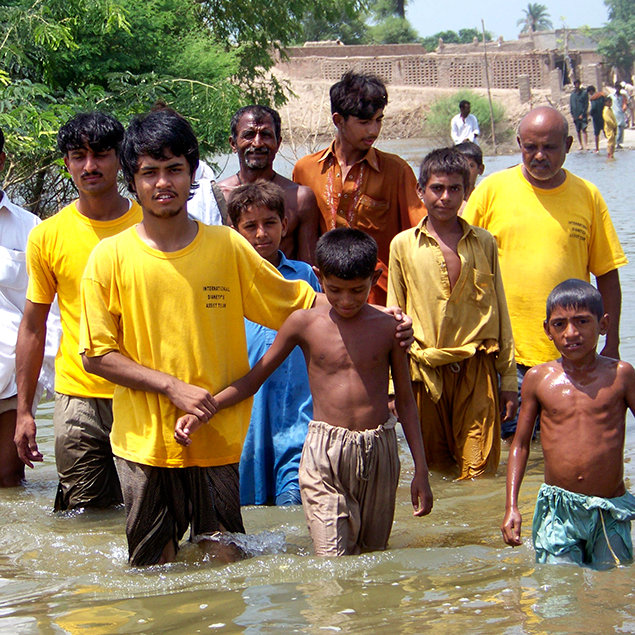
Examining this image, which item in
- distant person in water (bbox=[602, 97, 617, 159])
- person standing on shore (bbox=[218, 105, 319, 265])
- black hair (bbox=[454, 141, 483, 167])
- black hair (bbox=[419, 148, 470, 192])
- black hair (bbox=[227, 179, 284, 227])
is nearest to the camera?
black hair (bbox=[227, 179, 284, 227])

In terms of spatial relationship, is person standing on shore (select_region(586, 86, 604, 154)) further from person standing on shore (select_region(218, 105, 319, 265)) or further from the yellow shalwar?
the yellow shalwar

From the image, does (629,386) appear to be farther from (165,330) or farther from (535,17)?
(535,17)

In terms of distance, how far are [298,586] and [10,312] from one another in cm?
250

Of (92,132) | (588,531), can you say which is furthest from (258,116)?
(588,531)

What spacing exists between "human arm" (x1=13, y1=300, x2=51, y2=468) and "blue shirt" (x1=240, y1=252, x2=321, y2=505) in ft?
3.34

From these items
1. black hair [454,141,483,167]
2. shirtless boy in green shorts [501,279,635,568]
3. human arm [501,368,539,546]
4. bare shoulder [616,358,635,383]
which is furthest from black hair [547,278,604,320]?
black hair [454,141,483,167]

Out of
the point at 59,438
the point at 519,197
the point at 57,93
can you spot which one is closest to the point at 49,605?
the point at 59,438

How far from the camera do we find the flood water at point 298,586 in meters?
3.80

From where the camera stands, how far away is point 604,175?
2461 cm

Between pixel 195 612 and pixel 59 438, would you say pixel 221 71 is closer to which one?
pixel 59 438

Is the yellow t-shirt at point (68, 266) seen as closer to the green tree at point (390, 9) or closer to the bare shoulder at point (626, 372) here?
the bare shoulder at point (626, 372)

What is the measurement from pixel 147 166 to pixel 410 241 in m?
2.08

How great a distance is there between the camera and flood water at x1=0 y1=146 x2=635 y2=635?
12.5 ft

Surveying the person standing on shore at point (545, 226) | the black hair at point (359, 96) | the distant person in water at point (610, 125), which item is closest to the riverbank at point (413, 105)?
the distant person in water at point (610, 125)
